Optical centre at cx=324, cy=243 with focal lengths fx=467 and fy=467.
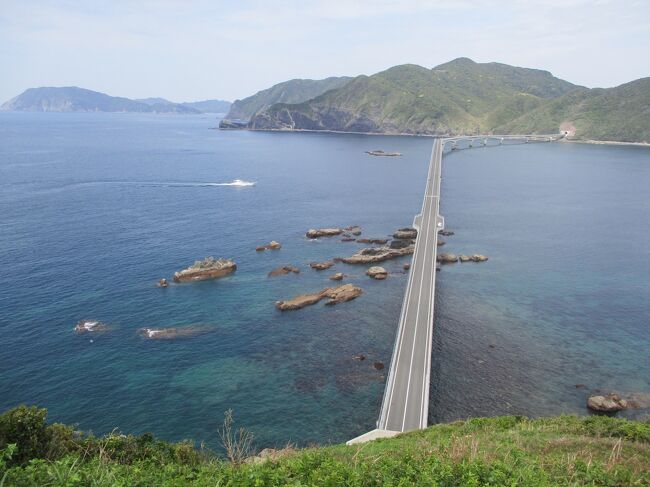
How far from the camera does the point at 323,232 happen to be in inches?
4496

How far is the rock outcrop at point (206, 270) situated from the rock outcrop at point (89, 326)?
18.5 metres

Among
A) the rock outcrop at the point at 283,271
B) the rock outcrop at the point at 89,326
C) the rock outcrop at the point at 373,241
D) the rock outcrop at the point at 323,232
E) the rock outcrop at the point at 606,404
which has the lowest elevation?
the rock outcrop at the point at 606,404

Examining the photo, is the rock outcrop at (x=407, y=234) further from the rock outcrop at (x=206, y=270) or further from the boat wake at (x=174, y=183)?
the boat wake at (x=174, y=183)

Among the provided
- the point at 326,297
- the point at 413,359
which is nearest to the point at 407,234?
the point at 326,297

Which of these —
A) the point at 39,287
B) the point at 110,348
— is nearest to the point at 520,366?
the point at 110,348

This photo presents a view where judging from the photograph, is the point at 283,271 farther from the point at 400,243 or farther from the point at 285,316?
the point at 400,243

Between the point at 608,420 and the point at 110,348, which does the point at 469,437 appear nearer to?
the point at 608,420

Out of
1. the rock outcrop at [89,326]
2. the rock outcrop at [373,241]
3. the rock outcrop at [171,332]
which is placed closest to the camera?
the rock outcrop at [171,332]

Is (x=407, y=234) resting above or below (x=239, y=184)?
below

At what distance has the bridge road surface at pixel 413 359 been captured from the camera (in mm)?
46844

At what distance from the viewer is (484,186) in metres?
174

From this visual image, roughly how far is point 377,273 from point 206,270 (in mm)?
32142

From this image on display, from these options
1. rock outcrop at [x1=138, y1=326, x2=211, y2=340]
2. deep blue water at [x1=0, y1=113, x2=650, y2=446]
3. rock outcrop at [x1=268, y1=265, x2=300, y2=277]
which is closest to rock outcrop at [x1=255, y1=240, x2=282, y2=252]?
deep blue water at [x1=0, y1=113, x2=650, y2=446]

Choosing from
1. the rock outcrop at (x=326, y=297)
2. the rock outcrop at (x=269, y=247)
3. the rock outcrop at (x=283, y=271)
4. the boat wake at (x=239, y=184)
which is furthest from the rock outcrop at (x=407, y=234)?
the boat wake at (x=239, y=184)
